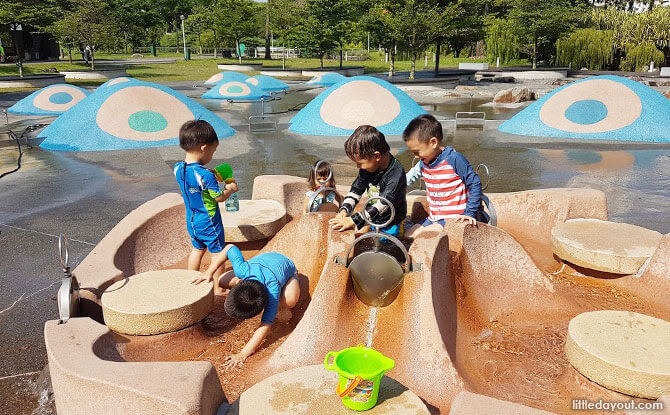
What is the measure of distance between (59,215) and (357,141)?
20.2 ft

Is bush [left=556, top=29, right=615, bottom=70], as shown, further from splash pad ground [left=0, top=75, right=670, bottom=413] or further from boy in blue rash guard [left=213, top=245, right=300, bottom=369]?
boy in blue rash guard [left=213, top=245, right=300, bottom=369]

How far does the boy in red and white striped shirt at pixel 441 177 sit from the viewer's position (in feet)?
15.5

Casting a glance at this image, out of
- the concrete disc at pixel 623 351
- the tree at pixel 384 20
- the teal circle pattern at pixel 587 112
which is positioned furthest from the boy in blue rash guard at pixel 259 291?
the tree at pixel 384 20

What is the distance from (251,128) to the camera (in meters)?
16.6

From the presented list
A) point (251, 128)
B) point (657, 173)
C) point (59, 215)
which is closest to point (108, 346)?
point (59, 215)

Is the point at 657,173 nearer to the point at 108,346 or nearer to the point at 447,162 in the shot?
the point at 447,162

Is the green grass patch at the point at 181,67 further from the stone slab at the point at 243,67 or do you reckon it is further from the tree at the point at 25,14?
the tree at the point at 25,14

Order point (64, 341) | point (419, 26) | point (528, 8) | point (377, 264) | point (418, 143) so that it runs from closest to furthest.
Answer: point (64, 341) → point (377, 264) → point (418, 143) → point (419, 26) → point (528, 8)

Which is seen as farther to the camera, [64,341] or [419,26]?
[419,26]

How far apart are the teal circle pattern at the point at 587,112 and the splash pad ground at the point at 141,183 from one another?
1404 mm

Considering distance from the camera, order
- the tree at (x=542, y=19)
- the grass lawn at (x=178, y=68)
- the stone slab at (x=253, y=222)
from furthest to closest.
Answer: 1. the grass lawn at (x=178, y=68)
2. the tree at (x=542, y=19)
3. the stone slab at (x=253, y=222)

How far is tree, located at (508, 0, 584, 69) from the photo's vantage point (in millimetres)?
35844

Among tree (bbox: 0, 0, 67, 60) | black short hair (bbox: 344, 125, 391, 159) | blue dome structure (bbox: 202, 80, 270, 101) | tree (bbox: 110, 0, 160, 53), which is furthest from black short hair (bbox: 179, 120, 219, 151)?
tree (bbox: 110, 0, 160, 53)

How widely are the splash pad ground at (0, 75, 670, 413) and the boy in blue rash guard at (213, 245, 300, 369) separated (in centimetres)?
45
